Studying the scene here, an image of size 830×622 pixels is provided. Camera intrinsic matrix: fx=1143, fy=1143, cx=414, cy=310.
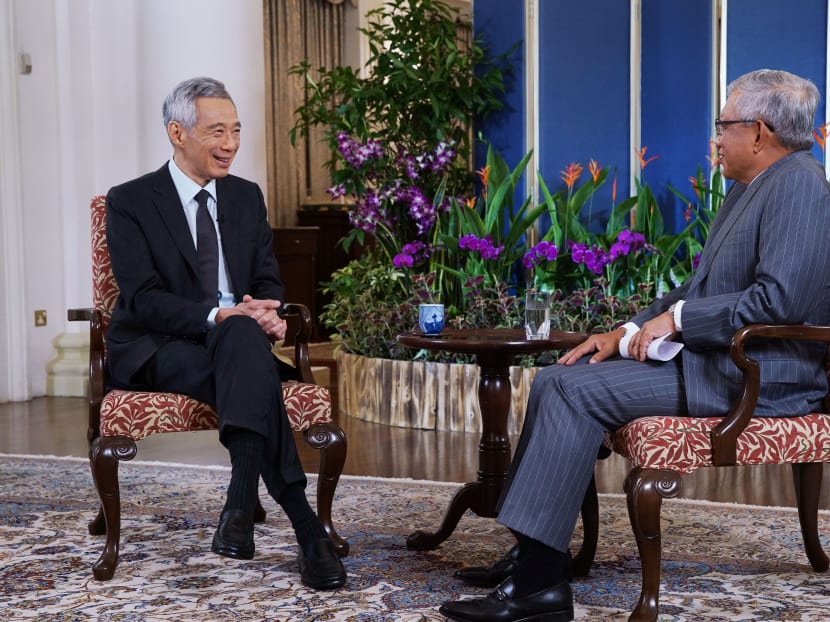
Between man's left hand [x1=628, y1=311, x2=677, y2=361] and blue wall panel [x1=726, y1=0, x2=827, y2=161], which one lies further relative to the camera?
blue wall panel [x1=726, y1=0, x2=827, y2=161]

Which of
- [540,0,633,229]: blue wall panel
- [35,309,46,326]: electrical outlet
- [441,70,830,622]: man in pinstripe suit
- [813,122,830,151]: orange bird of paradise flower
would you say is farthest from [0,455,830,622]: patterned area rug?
[35,309,46,326]: electrical outlet

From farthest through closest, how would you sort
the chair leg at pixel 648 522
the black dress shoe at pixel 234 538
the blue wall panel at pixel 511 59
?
the blue wall panel at pixel 511 59, the black dress shoe at pixel 234 538, the chair leg at pixel 648 522

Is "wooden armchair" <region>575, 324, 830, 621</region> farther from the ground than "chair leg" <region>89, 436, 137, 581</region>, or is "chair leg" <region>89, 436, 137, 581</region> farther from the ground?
"wooden armchair" <region>575, 324, 830, 621</region>

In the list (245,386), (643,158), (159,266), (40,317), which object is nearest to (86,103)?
(40,317)

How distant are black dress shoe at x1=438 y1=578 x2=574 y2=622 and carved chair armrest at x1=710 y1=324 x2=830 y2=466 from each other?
417mm

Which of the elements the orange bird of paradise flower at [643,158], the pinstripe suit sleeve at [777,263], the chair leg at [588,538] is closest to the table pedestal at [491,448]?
the chair leg at [588,538]

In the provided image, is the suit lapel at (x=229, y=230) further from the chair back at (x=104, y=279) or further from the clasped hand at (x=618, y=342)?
the clasped hand at (x=618, y=342)

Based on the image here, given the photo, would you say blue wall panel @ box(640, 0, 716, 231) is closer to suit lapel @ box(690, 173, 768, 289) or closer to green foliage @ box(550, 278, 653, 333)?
green foliage @ box(550, 278, 653, 333)

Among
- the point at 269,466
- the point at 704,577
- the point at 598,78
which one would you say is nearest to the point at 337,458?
the point at 269,466

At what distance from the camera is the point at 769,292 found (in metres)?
2.29

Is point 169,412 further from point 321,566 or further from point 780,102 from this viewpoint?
point 780,102

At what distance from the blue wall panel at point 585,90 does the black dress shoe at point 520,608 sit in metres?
3.17

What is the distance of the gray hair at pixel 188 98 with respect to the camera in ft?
9.98

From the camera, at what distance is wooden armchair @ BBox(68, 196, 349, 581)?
9.03 ft
